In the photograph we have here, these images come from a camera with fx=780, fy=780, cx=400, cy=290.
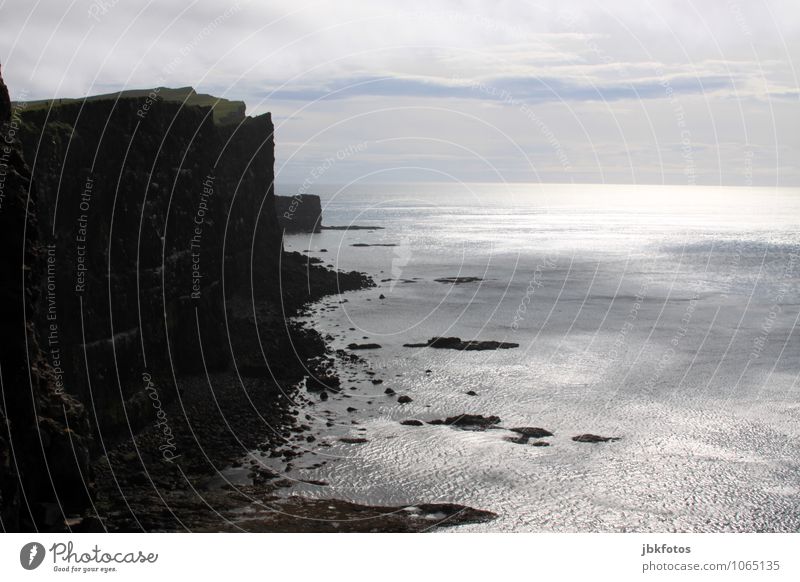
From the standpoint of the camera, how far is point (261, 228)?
297ft

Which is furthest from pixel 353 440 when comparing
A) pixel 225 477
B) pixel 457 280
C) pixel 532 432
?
pixel 457 280

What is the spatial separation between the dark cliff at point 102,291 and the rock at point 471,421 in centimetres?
1321

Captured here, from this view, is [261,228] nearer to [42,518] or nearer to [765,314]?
[765,314]

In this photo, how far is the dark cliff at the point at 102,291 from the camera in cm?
2658

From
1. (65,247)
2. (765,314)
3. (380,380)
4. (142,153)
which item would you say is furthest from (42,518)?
(765,314)

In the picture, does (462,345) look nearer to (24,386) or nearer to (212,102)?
(212,102)

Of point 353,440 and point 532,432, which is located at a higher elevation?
point 353,440

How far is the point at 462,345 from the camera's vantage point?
225 ft
